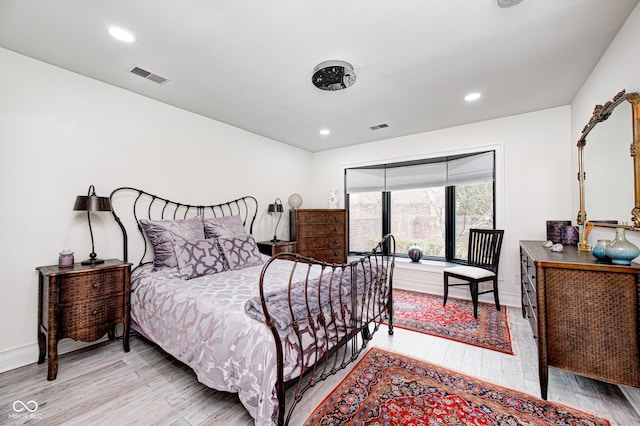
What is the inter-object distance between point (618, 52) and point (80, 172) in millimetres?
4615

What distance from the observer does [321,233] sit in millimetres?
4574

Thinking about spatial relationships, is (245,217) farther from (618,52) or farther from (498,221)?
(618,52)

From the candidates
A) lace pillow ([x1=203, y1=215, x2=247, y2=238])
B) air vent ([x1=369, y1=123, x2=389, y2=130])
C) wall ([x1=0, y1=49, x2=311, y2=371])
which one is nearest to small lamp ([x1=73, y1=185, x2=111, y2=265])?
wall ([x1=0, y1=49, x2=311, y2=371])

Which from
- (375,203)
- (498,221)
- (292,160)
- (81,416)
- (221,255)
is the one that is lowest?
(81,416)

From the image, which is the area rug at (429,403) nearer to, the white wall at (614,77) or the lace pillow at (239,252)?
the white wall at (614,77)

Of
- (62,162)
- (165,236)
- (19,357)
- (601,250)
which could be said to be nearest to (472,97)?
(601,250)

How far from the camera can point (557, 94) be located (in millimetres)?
2955

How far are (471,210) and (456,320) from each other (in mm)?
1750

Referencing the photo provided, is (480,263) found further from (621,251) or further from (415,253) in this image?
(621,251)

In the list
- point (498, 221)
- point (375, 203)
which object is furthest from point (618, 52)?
point (375, 203)

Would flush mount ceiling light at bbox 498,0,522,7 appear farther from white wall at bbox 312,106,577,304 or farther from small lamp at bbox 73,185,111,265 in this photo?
small lamp at bbox 73,185,111,265

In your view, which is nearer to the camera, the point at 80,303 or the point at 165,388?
the point at 165,388

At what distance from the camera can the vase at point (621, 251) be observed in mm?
1614

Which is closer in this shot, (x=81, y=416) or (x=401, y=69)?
(x=81, y=416)
